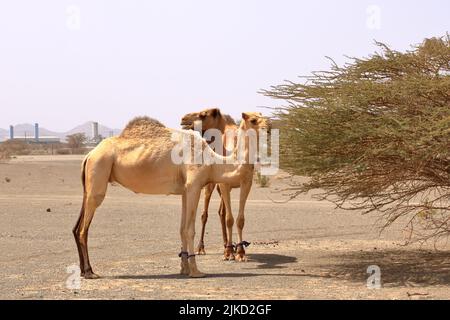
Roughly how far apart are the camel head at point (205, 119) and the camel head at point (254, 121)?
143cm

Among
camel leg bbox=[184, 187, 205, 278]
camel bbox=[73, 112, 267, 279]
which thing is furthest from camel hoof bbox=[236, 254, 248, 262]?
camel leg bbox=[184, 187, 205, 278]

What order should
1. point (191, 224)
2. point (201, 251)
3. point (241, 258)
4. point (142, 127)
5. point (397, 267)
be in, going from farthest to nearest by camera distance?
point (201, 251) → point (241, 258) → point (397, 267) → point (142, 127) → point (191, 224)

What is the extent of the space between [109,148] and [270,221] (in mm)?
9806

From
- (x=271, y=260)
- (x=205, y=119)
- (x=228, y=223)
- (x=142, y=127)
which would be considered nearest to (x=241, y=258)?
(x=271, y=260)

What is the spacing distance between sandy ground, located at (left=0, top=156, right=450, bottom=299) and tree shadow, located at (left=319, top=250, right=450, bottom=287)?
0.05 feet

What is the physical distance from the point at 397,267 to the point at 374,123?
3.23 metres

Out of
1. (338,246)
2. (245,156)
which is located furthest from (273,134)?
→ (338,246)

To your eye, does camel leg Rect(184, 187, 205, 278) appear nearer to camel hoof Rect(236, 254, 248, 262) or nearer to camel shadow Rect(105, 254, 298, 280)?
camel shadow Rect(105, 254, 298, 280)

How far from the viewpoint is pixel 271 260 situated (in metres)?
13.3

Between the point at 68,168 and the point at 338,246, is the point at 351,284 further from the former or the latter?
the point at 68,168

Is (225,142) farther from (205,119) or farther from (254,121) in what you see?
(254,121)

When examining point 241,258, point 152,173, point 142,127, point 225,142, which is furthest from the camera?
point 225,142

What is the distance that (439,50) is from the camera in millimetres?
10891

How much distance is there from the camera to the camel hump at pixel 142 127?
1177 centimetres
